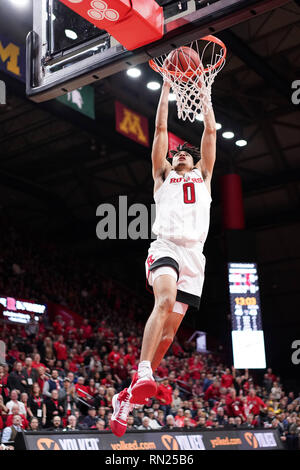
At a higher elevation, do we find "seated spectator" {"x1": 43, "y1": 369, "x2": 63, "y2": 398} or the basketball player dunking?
the basketball player dunking

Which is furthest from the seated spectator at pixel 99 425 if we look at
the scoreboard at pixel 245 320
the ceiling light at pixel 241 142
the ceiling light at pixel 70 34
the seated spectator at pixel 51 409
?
the ceiling light at pixel 241 142

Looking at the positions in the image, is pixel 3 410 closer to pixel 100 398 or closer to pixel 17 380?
pixel 17 380

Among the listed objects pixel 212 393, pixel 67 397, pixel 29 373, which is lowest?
pixel 212 393

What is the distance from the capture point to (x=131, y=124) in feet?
49.1

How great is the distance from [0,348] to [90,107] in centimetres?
582

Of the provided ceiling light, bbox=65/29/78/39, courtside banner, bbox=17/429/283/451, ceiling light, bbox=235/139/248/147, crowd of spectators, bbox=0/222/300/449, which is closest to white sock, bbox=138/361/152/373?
ceiling light, bbox=65/29/78/39

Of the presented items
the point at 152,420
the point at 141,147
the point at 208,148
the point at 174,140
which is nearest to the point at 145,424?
the point at 152,420

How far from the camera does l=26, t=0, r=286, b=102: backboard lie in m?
4.40

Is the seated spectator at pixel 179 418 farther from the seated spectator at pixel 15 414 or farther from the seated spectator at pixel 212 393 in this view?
the seated spectator at pixel 15 414

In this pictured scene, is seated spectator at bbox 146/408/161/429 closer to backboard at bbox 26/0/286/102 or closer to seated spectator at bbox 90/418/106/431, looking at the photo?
seated spectator at bbox 90/418/106/431

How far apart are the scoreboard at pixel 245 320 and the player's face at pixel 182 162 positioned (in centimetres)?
1125

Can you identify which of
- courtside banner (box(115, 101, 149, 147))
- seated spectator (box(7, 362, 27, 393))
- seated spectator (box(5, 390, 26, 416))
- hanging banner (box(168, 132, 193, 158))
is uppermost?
courtside banner (box(115, 101, 149, 147))

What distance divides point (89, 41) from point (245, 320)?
1192 centimetres

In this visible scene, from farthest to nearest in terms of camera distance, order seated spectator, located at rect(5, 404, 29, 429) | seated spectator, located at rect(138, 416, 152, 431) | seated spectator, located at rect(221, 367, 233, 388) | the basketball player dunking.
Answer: seated spectator, located at rect(221, 367, 233, 388), seated spectator, located at rect(138, 416, 152, 431), seated spectator, located at rect(5, 404, 29, 429), the basketball player dunking
